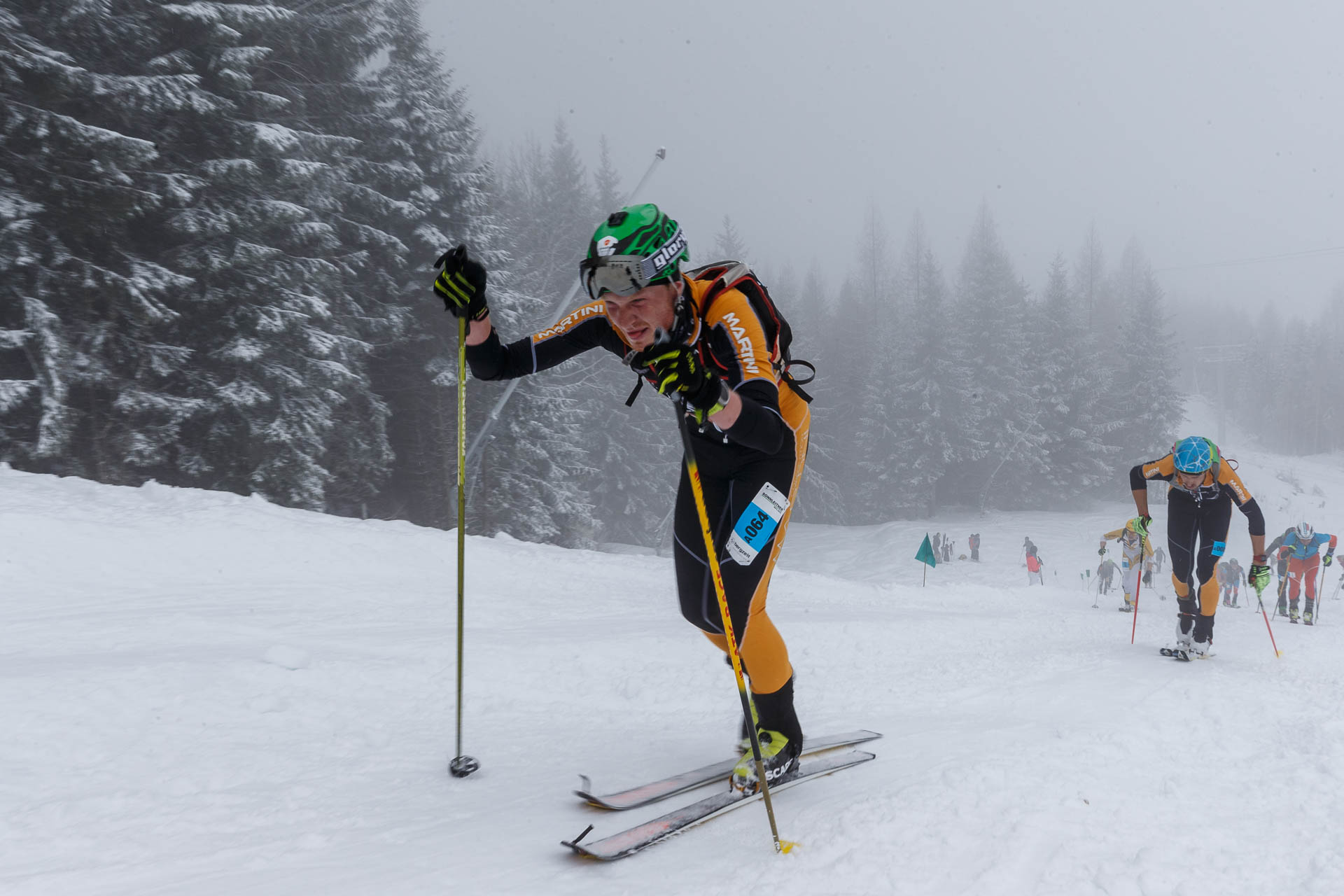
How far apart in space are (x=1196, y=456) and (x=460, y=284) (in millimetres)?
6980

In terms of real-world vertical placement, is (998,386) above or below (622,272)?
above

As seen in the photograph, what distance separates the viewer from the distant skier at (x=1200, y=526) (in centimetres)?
728

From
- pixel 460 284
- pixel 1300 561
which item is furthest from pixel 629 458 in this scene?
pixel 460 284

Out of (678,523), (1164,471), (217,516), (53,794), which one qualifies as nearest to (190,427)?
(217,516)

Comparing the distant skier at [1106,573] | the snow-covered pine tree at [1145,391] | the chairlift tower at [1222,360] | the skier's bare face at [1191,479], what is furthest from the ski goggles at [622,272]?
the chairlift tower at [1222,360]

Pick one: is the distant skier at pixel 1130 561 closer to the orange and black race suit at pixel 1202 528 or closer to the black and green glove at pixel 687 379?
the orange and black race suit at pixel 1202 528

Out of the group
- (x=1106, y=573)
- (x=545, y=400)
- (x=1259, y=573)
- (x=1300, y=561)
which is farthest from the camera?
(x=545, y=400)

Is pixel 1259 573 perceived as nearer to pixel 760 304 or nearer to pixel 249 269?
pixel 760 304

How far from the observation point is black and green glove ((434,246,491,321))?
11.3 feet

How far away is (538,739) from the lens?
4.21m

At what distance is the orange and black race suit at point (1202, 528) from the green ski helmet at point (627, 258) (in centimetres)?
624

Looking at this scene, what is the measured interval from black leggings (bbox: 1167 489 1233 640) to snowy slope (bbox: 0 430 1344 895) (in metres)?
0.46

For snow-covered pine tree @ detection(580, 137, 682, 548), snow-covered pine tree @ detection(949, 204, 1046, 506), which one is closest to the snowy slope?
snow-covered pine tree @ detection(580, 137, 682, 548)

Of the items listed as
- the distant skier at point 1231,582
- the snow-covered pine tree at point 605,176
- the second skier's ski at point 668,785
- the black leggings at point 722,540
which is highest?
the snow-covered pine tree at point 605,176
